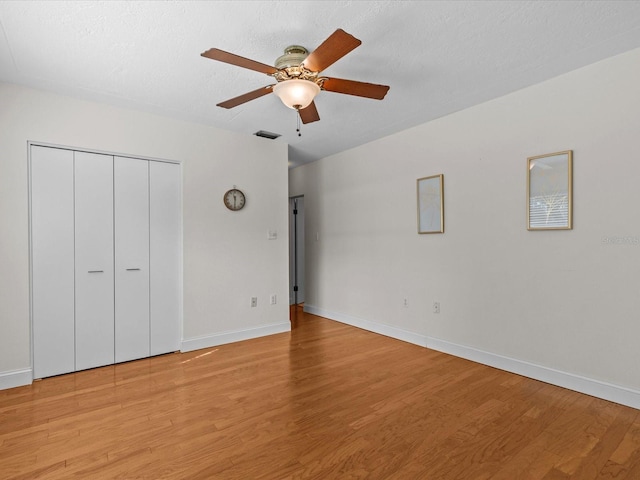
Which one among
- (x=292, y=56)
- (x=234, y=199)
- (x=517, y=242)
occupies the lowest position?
(x=517, y=242)

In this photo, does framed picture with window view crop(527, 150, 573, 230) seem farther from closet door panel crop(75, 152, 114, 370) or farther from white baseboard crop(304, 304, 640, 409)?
closet door panel crop(75, 152, 114, 370)

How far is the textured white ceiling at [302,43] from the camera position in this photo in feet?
6.33

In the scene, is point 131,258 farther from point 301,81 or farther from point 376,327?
point 376,327

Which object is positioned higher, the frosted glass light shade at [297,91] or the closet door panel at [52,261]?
the frosted glass light shade at [297,91]

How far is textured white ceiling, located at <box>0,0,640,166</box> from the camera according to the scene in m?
1.93

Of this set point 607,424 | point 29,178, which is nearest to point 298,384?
point 607,424

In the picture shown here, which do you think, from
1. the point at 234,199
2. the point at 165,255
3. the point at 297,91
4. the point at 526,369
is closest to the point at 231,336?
the point at 165,255

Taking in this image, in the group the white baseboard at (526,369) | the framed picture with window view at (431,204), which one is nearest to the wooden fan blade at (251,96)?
the framed picture with window view at (431,204)

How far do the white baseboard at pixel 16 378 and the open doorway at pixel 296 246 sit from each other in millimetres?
3800

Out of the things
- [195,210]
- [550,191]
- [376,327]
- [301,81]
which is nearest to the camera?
[301,81]

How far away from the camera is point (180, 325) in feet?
12.3

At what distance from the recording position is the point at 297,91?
2.20m

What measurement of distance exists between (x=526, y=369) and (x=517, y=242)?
1.10 meters

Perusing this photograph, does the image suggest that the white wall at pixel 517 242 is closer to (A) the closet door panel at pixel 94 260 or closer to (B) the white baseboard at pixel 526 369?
(B) the white baseboard at pixel 526 369
